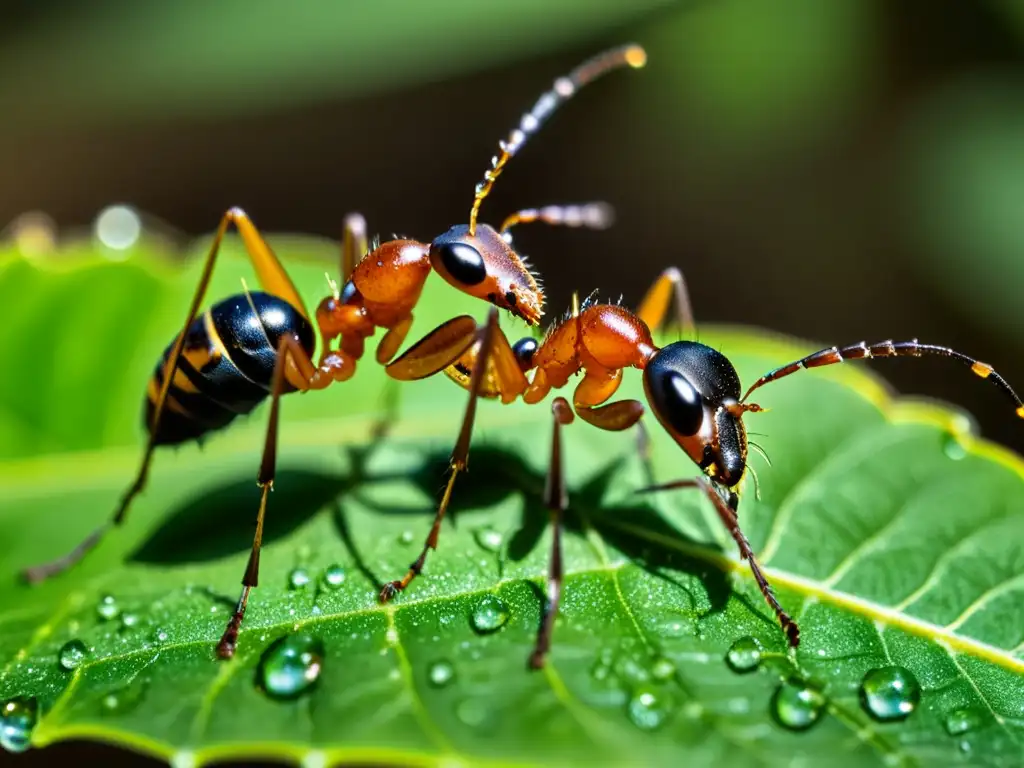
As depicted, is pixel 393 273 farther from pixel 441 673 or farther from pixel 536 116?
pixel 441 673

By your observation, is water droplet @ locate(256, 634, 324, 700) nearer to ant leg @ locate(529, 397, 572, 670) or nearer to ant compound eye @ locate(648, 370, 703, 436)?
ant leg @ locate(529, 397, 572, 670)

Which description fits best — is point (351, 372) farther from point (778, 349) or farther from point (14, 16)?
point (14, 16)

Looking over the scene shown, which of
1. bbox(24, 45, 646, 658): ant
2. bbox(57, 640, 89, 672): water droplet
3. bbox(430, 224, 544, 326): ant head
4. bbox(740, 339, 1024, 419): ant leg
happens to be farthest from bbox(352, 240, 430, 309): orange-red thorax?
bbox(57, 640, 89, 672): water droplet

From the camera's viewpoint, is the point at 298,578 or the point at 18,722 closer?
the point at 18,722

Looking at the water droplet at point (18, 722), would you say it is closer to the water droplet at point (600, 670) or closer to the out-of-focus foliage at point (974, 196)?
the water droplet at point (600, 670)

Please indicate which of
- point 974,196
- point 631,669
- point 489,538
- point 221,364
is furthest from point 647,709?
point 974,196

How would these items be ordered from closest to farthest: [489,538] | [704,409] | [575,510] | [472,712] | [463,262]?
1. [472,712]
2. [704,409]
3. [489,538]
4. [575,510]
5. [463,262]

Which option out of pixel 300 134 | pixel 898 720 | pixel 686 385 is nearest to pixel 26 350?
pixel 686 385

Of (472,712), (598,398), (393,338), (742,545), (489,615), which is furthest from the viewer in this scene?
(393,338)
